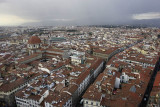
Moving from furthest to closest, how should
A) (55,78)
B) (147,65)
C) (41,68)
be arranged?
(147,65) → (41,68) → (55,78)

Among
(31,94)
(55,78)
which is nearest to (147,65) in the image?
(55,78)

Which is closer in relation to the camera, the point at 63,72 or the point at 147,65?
the point at 63,72

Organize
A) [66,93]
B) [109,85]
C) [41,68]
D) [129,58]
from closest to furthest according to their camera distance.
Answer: [66,93]
[109,85]
[41,68]
[129,58]

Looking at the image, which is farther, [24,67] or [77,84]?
[24,67]

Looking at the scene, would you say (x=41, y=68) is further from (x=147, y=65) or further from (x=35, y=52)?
(x=147, y=65)

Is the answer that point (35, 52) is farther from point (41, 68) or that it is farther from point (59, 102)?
point (59, 102)

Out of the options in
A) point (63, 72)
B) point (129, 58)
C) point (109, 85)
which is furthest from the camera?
point (129, 58)

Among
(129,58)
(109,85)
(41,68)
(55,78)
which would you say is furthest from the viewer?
(129,58)

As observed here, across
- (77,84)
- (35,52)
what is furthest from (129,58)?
(35,52)
